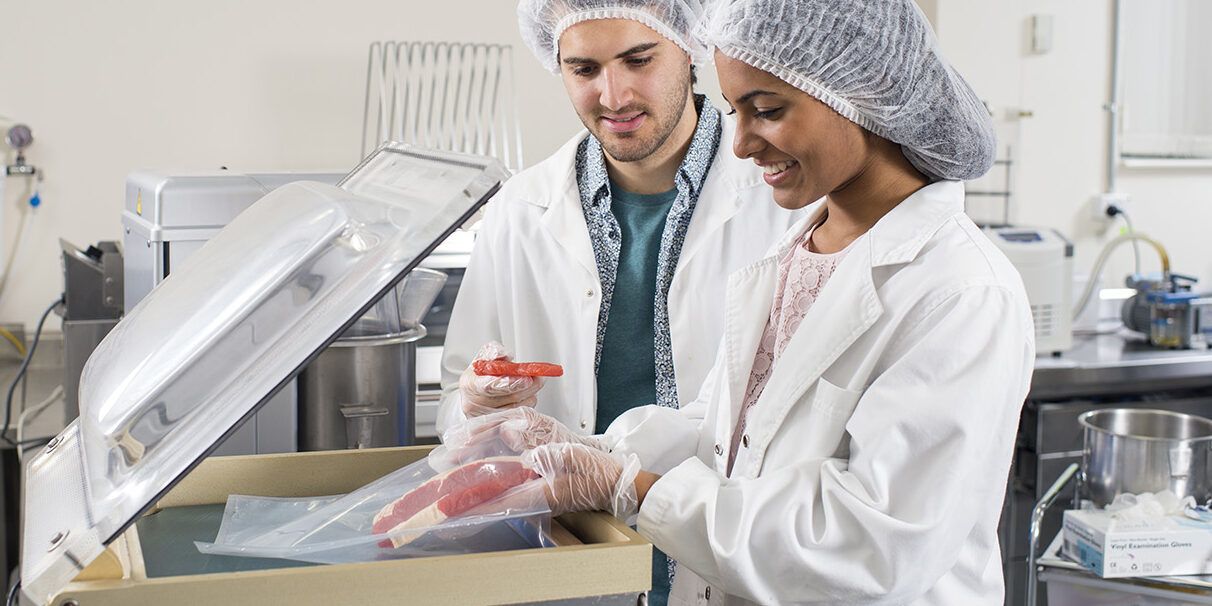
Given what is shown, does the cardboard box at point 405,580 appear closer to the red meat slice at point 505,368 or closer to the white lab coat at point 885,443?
the white lab coat at point 885,443

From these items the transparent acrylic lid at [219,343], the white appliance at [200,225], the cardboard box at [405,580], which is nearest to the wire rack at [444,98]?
the white appliance at [200,225]

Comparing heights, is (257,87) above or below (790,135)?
above

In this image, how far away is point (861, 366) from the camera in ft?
3.60

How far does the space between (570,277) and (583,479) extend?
0.71m

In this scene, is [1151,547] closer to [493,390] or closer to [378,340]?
[493,390]

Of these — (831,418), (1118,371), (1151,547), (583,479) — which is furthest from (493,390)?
(1118,371)

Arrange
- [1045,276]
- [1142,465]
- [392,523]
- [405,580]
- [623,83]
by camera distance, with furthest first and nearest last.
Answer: [1045,276], [1142,465], [623,83], [392,523], [405,580]

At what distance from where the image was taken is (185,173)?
2.11 metres

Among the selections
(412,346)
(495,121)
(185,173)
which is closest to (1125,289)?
(495,121)

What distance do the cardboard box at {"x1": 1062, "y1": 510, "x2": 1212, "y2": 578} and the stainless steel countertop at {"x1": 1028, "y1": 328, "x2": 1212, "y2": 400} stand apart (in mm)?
1134

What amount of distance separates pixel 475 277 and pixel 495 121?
1695 mm

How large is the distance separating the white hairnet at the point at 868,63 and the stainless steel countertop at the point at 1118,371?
197 centimetres

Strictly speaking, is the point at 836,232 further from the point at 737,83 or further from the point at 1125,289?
the point at 1125,289

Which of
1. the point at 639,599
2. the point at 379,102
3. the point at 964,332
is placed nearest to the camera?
the point at 639,599
